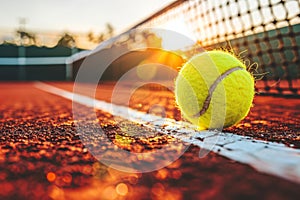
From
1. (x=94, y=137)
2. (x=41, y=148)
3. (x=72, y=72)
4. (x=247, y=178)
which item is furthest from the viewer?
(x=72, y=72)

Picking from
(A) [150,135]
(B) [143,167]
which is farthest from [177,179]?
(A) [150,135]

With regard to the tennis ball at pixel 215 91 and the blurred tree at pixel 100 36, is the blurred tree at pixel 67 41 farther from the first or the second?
the tennis ball at pixel 215 91

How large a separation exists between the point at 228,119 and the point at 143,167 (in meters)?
0.74

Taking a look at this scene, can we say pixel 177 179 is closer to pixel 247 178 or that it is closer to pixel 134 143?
pixel 247 178

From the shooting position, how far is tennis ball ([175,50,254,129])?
147 cm

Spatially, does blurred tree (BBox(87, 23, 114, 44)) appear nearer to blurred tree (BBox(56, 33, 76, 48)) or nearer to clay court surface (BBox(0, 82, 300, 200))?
blurred tree (BBox(56, 33, 76, 48))

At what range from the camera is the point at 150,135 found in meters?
1.40

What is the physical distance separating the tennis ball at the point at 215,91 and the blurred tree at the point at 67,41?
20.8 metres

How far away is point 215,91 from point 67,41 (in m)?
22.7

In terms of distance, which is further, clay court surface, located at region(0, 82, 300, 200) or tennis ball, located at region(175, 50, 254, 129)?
tennis ball, located at region(175, 50, 254, 129)

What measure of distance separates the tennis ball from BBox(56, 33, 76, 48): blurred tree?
20763 mm

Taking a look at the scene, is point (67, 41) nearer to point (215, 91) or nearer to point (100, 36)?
point (100, 36)

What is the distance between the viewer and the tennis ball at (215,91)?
4.82ft

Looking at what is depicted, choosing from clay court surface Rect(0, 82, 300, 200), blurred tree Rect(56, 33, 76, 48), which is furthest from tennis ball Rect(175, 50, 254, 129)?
blurred tree Rect(56, 33, 76, 48)
